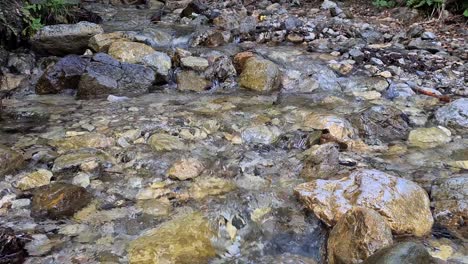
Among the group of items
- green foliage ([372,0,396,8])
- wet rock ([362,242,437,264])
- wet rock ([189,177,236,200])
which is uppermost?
green foliage ([372,0,396,8])

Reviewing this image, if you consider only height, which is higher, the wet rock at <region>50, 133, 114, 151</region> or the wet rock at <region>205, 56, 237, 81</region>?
the wet rock at <region>205, 56, 237, 81</region>

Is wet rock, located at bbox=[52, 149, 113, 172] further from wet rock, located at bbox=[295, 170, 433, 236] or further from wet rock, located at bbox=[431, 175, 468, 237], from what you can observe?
wet rock, located at bbox=[431, 175, 468, 237]

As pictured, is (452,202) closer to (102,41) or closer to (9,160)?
(9,160)

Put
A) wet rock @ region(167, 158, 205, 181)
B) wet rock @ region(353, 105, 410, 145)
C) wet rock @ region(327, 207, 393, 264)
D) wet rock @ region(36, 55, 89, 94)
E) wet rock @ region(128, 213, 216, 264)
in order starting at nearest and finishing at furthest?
wet rock @ region(327, 207, 393, 264)
wet rock @ region(128, 213, 216, 264)
wet rock @ region(167, 158, 205, 181)
wet rock @ region(353, 105, 410, 145)
wet rock @ region(36, 55, 89, 94)

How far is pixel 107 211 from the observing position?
9.93ft

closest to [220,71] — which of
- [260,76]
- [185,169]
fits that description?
[260,76]

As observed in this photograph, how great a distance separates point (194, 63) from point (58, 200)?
3.28 m

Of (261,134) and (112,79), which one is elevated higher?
(112,79)

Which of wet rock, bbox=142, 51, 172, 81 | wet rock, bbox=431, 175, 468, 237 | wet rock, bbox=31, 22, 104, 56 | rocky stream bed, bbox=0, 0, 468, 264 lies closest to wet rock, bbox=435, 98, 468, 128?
rocky stream bed, bbox=0, 0, 468, 264

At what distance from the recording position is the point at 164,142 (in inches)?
156

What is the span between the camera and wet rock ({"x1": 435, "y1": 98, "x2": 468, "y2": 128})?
4.45 meters

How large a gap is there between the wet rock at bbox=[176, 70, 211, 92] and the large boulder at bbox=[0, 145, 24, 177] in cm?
238

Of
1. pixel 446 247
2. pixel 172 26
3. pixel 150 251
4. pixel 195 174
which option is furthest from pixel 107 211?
pixel 172 26

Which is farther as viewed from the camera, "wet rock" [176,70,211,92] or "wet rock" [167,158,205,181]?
"wet rock" [176,70,211,92]
